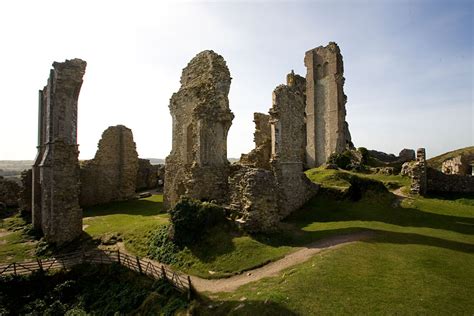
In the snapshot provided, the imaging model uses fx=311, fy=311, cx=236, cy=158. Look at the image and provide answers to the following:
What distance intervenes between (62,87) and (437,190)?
25.7 meters

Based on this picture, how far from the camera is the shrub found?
1402 centimetres

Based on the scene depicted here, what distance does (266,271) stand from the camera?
11.0 m

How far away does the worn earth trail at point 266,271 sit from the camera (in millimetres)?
10547

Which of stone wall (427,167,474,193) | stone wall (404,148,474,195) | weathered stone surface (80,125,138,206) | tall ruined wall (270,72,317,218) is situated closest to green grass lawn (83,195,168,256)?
weathered stone surface (80,125,138,206)

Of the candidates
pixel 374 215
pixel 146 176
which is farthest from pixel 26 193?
pixel 374 215

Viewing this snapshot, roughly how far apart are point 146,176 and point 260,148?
1600cm

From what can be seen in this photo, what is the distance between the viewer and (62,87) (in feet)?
59.1

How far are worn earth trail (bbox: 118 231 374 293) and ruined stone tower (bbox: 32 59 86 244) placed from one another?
9009mm

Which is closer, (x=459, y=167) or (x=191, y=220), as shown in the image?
(x=191, y=220)

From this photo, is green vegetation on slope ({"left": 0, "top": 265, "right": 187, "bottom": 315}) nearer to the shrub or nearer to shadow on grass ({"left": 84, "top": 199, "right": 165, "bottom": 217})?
the shrub

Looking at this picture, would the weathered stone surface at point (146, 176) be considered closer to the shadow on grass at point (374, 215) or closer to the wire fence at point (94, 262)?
the wire fence at point (94, 262)

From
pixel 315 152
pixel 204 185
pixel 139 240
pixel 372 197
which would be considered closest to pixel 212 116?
pixel 204 185

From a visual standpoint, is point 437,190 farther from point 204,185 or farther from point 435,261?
point 204,185

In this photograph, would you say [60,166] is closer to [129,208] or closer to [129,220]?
[129,220]
